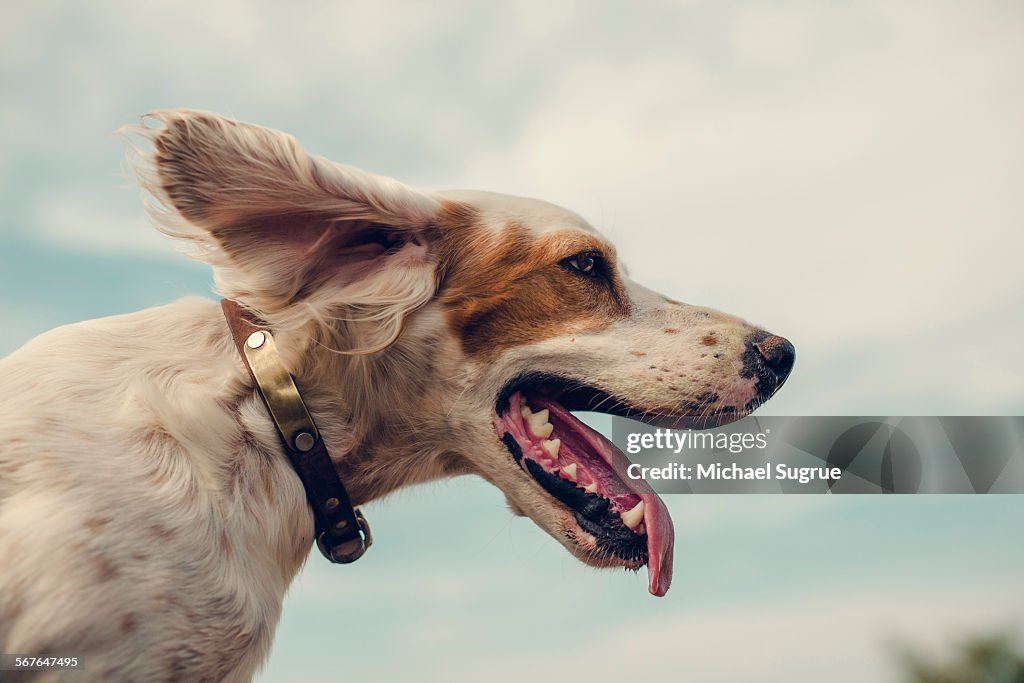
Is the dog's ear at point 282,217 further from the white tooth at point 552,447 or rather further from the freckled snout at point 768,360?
the freckled snout at point 768,360

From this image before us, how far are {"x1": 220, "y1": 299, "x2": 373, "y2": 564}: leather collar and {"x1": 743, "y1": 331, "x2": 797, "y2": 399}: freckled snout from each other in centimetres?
177

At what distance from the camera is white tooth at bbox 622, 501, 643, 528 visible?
13.1 ft

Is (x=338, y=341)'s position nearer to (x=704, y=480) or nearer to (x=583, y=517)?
(x=583, y=517)

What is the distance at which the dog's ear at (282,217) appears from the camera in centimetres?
360

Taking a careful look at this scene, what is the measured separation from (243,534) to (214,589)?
0.72 feet

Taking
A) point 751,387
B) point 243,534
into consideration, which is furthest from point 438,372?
point 751,387

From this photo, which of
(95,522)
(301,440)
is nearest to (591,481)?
(301,440)

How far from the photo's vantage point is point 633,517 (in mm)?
4004

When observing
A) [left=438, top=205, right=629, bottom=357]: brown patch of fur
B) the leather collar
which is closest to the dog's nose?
[left=438, top=205, right=629, bottom=357]: brown patch of fur

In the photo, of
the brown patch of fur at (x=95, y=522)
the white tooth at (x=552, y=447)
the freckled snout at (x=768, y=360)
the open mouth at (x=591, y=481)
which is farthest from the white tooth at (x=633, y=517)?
the brown patch of fur at (x=95, y=522)

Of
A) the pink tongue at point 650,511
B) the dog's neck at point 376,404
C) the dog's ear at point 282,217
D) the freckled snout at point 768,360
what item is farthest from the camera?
the freckled snout at point 768,360

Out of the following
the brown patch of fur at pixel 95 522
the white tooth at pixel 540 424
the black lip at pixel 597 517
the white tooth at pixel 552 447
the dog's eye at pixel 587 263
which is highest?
the dog's eye at pixel 587 263

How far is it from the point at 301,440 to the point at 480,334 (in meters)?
0.85

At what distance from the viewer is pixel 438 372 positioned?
4.02 meters
